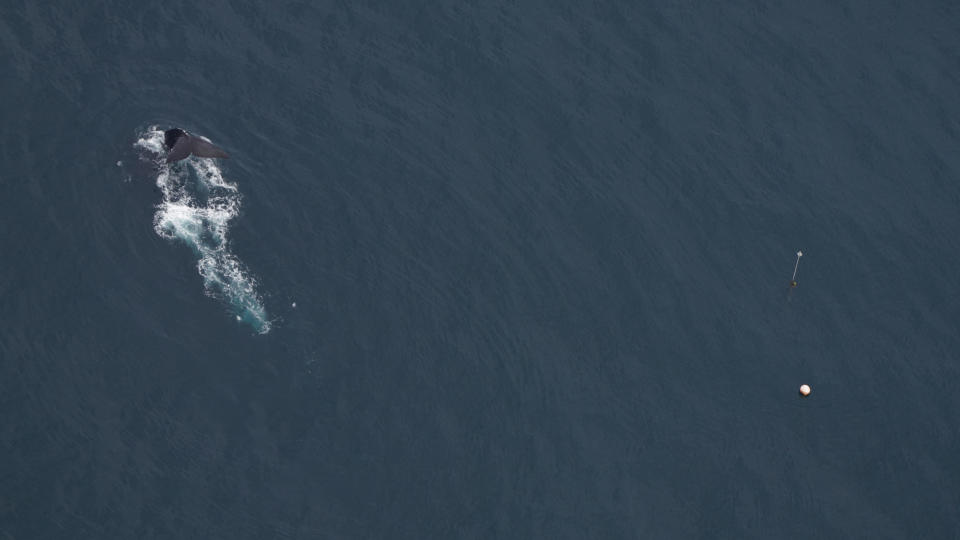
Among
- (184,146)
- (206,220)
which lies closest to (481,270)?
(206,220)

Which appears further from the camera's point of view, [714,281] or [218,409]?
[714,281]

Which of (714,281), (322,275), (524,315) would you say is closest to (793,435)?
(714,281)

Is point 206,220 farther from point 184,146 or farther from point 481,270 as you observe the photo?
point 481,270

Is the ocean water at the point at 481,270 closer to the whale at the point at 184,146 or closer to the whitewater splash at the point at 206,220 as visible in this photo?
the whitewater splash at the point at 206,220

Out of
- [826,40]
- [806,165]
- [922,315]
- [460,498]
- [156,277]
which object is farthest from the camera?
[826,40]

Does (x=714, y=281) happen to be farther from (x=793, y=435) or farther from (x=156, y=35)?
(x=156, y=35)

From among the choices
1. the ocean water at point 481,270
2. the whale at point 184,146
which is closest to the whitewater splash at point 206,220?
the ocean water at point 481,270

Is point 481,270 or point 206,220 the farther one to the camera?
point 481,270

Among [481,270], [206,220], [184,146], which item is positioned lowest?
[206,220]
